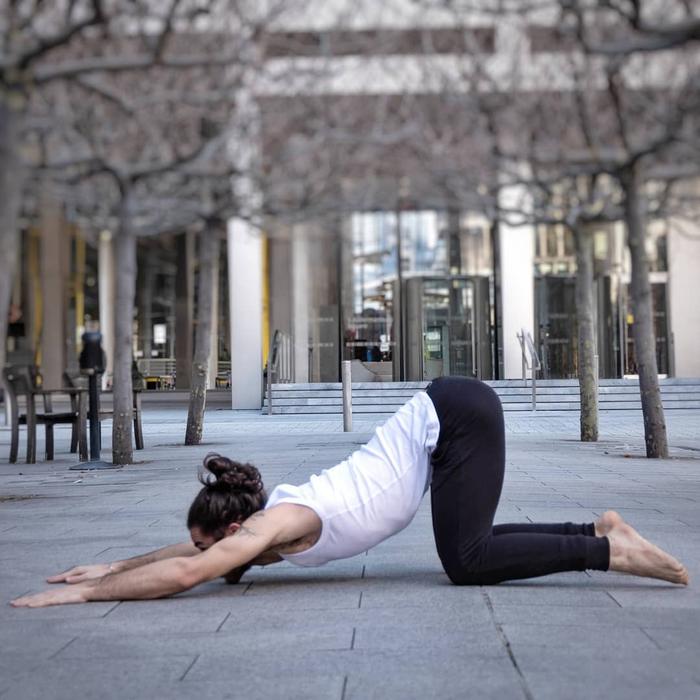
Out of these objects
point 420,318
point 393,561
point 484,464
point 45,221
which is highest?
point 45,221

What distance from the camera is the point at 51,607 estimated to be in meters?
4.88

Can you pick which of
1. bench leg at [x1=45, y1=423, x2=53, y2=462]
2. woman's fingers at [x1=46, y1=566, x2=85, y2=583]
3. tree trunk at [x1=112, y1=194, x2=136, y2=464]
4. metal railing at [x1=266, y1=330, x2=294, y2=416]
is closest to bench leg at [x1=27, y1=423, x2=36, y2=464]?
bench leg at [x1=45, y1=423, x2=53, y2=462]

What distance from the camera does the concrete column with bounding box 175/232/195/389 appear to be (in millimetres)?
31969

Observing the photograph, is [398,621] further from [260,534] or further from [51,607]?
[51,607]

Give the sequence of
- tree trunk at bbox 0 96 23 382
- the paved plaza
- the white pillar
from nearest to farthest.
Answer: the paved plaza, tree trunk at bbox 0 96 23 382, the white pillar

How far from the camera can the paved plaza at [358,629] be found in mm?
3566

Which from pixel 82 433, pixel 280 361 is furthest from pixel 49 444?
pixel 280 361

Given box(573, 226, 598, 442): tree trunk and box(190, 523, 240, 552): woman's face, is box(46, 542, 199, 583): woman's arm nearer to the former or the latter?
box(190, 523, 240, 552): woman's face

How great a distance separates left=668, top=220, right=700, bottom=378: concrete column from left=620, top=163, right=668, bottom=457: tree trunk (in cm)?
1929

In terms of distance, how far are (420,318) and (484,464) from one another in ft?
90.4

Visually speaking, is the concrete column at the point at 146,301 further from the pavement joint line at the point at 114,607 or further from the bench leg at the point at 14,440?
the pavement joint line at the point at 114,607

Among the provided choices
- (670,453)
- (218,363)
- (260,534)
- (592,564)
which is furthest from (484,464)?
(218,363)

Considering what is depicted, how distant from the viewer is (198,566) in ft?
15.1

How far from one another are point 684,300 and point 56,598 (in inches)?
1143
